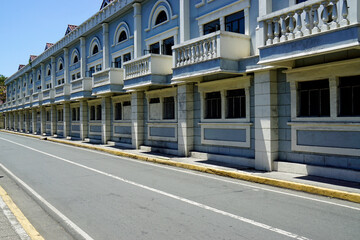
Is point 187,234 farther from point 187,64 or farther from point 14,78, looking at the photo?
point 14,78

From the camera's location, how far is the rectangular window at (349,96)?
9.02m

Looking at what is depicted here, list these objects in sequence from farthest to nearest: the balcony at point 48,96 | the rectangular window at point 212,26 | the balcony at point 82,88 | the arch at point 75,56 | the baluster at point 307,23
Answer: the balcony at point 48,96, the arch at point 75,56, the balcony at point 82,88, the rectangular window at point 212,26, the baluster at point 307,23

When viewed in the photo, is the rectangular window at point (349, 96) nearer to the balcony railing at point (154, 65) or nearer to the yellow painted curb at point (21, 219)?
the yellow painted curb at point (21, 219)

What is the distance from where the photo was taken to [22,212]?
6.92m

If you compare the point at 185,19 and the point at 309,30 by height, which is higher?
the point at 185,19

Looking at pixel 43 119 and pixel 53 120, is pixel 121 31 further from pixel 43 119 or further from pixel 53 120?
pixel 43 119

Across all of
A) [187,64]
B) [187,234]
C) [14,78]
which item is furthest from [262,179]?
[14,78]

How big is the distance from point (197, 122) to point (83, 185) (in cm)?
686

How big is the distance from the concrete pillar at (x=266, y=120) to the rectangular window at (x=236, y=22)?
8.05ft

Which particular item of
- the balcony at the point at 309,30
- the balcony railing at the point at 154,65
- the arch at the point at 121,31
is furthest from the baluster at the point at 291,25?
the arch at the point at 121,31

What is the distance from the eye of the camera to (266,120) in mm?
11039

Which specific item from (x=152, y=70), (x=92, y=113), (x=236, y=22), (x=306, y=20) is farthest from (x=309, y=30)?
(x=92, y=113)

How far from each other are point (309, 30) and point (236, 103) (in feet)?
16.0

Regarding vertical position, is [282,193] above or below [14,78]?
below
